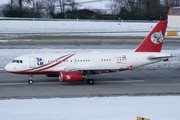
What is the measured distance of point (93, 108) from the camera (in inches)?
998

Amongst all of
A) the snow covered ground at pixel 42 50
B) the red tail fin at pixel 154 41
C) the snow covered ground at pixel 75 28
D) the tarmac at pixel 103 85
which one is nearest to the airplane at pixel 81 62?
the red tail fin at pixel 154 41

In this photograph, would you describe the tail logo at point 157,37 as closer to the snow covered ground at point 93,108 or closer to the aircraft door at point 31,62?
the snow covered ground at point 93,108

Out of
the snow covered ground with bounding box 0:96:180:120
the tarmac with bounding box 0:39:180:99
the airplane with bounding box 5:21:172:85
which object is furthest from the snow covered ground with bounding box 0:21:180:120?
the airplane with bounding box 5:21:172:85

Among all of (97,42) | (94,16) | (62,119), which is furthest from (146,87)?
(94,16)

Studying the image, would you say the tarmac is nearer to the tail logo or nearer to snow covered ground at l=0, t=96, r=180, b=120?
snow covered ground at l=0, t=96, r=180, b=120

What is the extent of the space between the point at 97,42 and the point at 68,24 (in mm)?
22885

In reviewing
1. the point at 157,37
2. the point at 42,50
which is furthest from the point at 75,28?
the point at 157,37

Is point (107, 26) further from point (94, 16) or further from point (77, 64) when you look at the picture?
point (77, 64)

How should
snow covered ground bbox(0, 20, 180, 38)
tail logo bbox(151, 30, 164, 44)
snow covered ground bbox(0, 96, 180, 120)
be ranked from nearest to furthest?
snow covered ground bbox(0, 96, 180, 120), tail logo bbox(151, 30, 164, 44), snow covered ground bbox(0, 20, 180, 38)

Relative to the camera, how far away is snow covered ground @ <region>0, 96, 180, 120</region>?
913 inches

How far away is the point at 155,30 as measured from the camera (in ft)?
120

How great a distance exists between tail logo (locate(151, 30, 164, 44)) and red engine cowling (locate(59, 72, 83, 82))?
6992 mm

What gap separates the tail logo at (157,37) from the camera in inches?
1438

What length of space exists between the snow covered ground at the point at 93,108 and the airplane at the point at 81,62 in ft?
19.7
